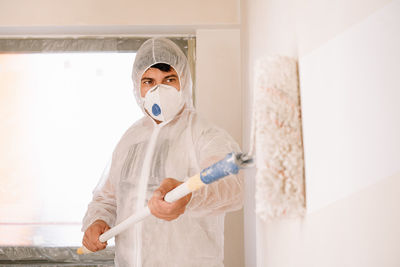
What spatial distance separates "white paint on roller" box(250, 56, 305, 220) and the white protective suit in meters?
0.48

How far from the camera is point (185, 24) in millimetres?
1649

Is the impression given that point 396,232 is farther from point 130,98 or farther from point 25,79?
point 25,79

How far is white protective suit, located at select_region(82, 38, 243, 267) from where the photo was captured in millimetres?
971

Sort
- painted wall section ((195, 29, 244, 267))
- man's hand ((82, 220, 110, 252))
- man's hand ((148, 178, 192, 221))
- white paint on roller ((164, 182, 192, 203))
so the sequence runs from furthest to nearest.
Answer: painted wall section ((195, 29, 244, 267)), man's hand ((82, 220, 110, 252)), man's hand ((148, 178, 192, 221)), white paint on roller ((164, 182, 192, 203))

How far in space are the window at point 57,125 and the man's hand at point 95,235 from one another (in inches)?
20.8

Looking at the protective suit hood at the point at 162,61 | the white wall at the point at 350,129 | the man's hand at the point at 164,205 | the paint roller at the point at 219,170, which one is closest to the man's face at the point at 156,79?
the protective suit hood at the point at 162,61

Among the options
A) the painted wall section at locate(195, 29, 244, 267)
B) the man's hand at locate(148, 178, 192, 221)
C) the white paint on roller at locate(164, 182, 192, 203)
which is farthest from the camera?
the painted wall section at locate(195, 29, 244, 267)

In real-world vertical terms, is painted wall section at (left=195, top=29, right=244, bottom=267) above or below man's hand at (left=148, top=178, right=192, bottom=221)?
above

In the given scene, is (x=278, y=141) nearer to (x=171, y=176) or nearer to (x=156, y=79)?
(x=171, y=176)

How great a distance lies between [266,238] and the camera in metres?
0.86

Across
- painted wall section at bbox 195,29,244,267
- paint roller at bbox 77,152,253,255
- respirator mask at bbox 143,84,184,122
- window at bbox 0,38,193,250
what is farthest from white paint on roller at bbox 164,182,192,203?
window at bbox 0,38,193,250

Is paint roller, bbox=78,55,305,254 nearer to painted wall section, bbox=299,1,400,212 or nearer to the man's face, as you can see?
painted wall section, bbox=299,1,400,212

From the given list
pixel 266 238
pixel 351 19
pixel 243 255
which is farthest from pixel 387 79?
pixel 243 255

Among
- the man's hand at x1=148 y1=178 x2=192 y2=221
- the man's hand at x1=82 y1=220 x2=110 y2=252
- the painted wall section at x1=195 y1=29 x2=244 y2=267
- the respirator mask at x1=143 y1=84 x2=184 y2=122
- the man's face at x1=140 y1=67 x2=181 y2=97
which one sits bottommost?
the man's hand at x1=82 y1=220 x2=110 y2=252
